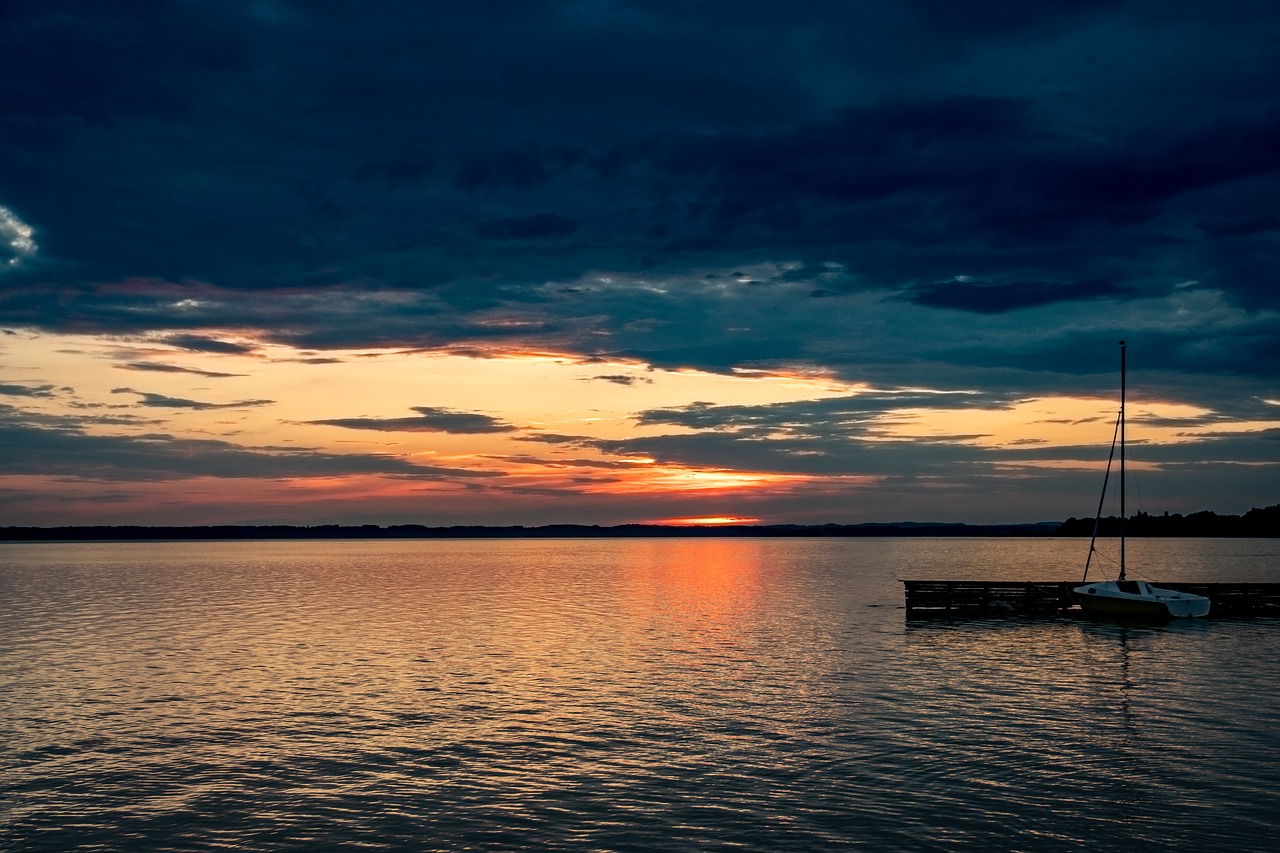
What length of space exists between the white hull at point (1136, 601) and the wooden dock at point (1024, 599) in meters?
4.06

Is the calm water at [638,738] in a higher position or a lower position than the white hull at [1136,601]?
lower

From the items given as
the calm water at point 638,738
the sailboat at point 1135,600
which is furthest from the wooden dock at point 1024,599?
the calm water at point 638,738

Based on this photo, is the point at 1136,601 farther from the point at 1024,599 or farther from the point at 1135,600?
the point at 1024,599

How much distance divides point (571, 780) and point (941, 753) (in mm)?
10228

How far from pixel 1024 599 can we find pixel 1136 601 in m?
8.85

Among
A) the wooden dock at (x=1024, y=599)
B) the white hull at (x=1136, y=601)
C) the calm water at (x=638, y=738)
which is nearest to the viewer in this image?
the calm water at (x=638, y=738)

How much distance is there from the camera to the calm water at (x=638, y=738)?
71.6 feet

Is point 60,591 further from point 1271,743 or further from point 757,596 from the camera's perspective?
point 1271,743

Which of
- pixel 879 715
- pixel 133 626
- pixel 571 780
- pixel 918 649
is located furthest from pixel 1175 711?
pixel 133 626

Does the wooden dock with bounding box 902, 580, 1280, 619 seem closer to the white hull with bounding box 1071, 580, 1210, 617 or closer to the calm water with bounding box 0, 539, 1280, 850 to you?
the white hull with bounding box 1071, 580, 1210, 617

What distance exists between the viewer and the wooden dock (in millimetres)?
74000

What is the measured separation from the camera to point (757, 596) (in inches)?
3866

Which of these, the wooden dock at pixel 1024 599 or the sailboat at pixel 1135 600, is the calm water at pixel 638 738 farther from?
the wooden dock at pixel 1024 599

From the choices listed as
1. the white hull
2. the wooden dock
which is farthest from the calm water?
the wooden dock
